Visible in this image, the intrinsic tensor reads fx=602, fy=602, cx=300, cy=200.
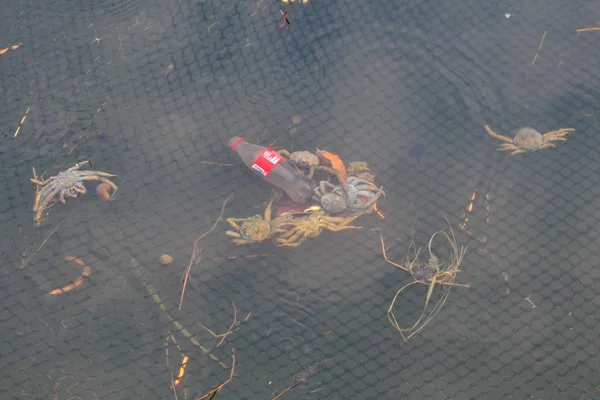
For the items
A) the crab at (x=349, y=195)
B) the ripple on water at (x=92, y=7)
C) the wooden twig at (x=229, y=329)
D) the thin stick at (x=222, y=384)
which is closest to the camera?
the thin stick at (x=222, y=384)

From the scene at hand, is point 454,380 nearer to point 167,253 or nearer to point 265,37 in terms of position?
point 167,253

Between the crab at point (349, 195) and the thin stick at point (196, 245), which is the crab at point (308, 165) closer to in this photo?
the crab at point (349, 195)

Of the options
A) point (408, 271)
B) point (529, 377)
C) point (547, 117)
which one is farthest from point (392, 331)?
point (547, 117)

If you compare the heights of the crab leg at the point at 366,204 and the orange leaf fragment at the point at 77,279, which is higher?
the orange leaf fragment at the point at 77,279

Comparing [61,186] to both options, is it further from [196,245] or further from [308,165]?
[308,165]

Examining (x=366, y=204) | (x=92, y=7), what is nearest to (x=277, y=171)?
(x=366, y=204)

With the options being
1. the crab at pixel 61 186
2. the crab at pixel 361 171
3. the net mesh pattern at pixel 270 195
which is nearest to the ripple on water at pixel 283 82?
the net mesh pattern at pixel 270 195
